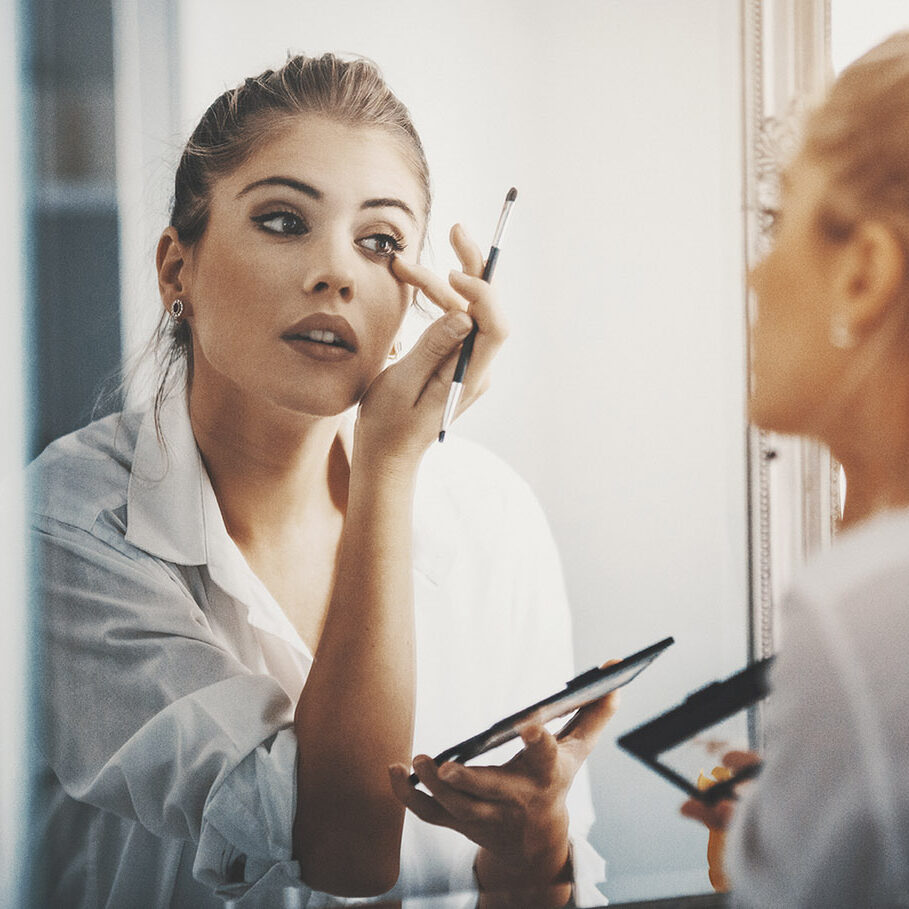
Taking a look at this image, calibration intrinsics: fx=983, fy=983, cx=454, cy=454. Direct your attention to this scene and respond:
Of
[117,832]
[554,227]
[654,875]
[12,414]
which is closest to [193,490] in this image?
[12,414]

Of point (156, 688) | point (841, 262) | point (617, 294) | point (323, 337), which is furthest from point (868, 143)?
point (156, 688)

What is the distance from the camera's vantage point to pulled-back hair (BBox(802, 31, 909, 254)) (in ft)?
1.99

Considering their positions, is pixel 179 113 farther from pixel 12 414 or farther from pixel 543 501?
pixel 543 501

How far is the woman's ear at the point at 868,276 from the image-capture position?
602 millimetres

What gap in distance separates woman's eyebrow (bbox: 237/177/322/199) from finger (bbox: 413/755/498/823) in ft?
1.54

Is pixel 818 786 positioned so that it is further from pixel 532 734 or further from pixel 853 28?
pixel 853 28

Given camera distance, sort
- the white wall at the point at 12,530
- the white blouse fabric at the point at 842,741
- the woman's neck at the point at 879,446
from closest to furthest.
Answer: the white blouse fabric at the point at 842,741 < the woman's neck at the point at 879,446 < the white wall at the point at 12,530

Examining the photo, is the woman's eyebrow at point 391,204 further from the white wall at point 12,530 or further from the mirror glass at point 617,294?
the white wall at point 12,530

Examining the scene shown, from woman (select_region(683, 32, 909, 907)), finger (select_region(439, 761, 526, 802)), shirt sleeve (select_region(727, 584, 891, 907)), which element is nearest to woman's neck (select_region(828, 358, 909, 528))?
woman (select_region(683, 32, 909, 907))

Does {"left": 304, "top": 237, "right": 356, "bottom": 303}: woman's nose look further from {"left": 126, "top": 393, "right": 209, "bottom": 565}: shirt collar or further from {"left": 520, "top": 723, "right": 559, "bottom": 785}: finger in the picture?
{"left": 520, "top": 723, "right": 559, "bottom": 785}: finger

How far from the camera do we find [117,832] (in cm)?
79

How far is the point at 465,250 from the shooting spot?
840mm

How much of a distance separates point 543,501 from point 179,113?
0.45 meters

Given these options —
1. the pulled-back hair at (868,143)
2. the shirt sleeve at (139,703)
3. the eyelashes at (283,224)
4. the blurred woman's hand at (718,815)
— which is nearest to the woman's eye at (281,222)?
the eyelashes at (283,224)
